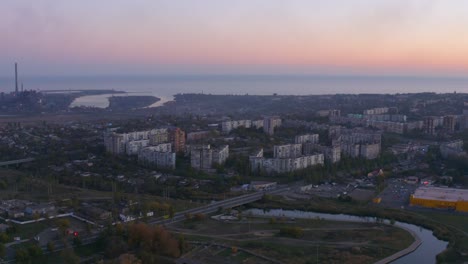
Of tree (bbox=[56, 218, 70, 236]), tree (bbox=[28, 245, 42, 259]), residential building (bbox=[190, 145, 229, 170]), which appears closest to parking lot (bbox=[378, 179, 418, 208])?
residential building (bbox=[190, 145, 229, 170])

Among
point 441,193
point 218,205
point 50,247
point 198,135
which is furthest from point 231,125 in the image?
point 50,247

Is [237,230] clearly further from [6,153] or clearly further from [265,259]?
[6,153]

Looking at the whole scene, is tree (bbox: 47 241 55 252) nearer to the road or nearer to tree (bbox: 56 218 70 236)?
the road

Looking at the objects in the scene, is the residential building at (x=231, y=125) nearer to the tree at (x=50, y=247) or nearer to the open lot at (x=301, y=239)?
the open lot at (x=301, y=239)

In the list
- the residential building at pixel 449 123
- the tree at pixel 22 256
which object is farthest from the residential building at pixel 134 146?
the residential building at pixel 449 123

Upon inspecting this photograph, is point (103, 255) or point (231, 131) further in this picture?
point (231, 131)

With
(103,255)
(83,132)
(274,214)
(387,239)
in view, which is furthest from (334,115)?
(103,255)
